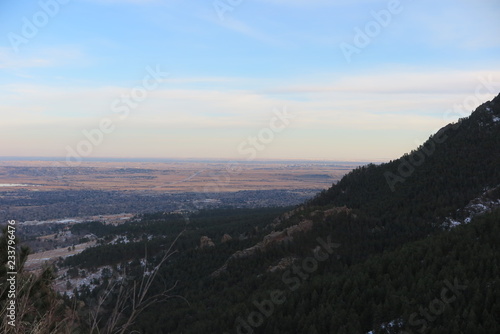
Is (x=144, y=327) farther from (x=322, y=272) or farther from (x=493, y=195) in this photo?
(x=493, y=195)

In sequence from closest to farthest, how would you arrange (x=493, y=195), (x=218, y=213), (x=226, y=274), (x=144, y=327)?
1. (x=144, y=327)
2. (x=493, y=195)
3. (x=226, y=274)
4. (x=218, y=213)

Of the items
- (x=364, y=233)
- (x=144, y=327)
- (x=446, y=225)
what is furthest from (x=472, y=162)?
(x=144, y=327)

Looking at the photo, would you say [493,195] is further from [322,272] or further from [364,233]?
[322,272]

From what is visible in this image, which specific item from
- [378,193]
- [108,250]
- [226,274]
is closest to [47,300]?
[226,274]

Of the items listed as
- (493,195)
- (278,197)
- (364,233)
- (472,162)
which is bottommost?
(278,197)

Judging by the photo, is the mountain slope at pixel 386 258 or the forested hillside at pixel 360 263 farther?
the mountain slope at pixel 386 258

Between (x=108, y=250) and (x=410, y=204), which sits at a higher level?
(x=410, y=204)

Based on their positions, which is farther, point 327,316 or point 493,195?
point 493,195

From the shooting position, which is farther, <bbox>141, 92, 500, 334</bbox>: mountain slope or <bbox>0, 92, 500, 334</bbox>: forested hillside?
<bbox>141, 92, 500, 334</bbox>: mountain slope

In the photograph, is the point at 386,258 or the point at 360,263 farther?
the point at 360,263

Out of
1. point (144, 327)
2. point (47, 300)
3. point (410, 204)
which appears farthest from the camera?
point (410, 204)

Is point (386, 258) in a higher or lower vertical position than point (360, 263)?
higher
